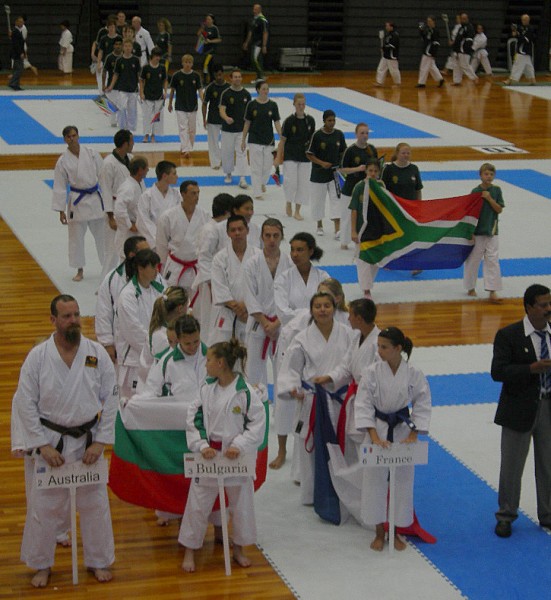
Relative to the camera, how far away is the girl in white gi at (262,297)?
9.29m

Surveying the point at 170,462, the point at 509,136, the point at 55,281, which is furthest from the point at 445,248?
the point at 509,136

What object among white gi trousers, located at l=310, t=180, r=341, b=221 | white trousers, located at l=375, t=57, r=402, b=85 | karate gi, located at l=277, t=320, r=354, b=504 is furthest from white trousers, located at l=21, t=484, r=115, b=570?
white trousers, located at l=375, t=57, r=402, b=85

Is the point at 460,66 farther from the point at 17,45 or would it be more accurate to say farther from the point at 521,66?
the point at 17,45

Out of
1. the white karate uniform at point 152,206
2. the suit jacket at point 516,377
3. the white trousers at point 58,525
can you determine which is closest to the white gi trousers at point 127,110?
the white karate uniform at point 152,206

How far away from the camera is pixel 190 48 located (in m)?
34.8

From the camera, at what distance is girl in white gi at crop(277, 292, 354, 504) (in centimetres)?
795

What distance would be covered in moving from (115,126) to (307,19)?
13.4m

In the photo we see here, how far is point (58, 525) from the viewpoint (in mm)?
6980

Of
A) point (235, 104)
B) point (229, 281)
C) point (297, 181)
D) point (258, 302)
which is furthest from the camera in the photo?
point (235, 104)

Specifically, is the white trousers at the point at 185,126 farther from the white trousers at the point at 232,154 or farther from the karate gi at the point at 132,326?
the karate gi at the point at 132,326

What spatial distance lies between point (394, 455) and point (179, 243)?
14.2 ft

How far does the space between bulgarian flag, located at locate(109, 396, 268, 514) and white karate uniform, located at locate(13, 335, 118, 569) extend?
52 centimetres

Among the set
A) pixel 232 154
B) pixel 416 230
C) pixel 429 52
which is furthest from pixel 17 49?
pixel 416 230

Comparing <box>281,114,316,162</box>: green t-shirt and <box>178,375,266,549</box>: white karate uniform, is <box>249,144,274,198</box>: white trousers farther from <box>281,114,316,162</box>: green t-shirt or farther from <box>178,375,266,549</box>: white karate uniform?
<box>178,375,266,549</box>: white karate uniform
